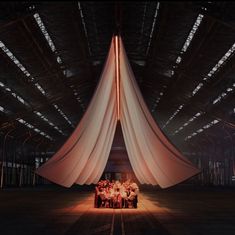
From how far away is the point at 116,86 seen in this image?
819 inches

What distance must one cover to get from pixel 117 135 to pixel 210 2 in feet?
49.6

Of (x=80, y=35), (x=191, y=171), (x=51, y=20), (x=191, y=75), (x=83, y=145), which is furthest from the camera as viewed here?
(x=191, y=75)

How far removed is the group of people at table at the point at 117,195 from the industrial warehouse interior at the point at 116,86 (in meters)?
0.09

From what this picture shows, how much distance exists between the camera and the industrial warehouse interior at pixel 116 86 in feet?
59.4

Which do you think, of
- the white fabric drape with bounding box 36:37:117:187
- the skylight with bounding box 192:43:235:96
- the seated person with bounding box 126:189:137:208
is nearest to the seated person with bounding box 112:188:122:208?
the seated person with bounding box 126:189:137:208

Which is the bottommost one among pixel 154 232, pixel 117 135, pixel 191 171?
pixel 154 232

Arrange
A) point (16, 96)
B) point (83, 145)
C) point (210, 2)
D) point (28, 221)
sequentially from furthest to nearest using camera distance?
Answer: 1. point (16, 96)
2. point (210, 2)
3. point (83, 145)
4. point (28, 221)

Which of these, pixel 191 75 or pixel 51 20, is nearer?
pixel 51 20

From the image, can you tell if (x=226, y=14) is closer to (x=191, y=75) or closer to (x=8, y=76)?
(x=191, y=75)

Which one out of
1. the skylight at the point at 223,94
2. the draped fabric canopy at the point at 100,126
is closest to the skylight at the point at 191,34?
the skylight at the point at 223,94

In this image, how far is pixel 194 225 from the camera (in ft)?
58.0

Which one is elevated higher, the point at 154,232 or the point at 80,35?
the point at 80,35

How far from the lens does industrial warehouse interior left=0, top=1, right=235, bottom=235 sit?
18.1 m

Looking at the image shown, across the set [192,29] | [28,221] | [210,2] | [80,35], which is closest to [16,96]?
[80,35]
